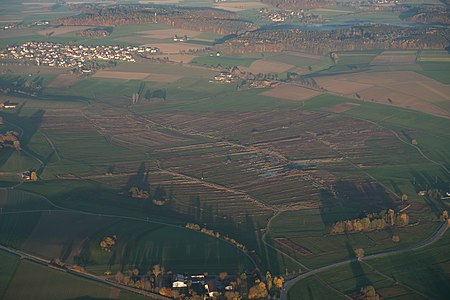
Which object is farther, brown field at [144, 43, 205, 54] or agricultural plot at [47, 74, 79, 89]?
brown field at [144, 43, 205, 54]

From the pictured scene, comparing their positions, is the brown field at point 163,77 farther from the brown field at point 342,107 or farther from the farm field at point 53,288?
the farm field at point 53,288

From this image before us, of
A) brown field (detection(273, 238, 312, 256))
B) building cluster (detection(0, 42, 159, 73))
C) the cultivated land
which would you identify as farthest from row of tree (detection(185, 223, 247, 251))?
building cluster (detection(0, 42, 159, 73))

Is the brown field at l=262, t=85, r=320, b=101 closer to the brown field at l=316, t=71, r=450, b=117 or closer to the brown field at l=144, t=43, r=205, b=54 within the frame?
the brown field at l=316, t=71, r=450, b=117

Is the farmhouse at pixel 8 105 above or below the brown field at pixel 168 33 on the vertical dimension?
above

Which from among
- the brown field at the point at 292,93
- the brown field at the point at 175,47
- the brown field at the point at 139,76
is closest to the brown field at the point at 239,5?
the brown field at the point at 175,47

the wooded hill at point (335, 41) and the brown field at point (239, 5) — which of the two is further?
the brown field at point (239, 5)

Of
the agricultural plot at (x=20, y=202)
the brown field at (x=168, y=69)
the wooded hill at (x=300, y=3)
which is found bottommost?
the wooded hill at (x=300, y=3)
